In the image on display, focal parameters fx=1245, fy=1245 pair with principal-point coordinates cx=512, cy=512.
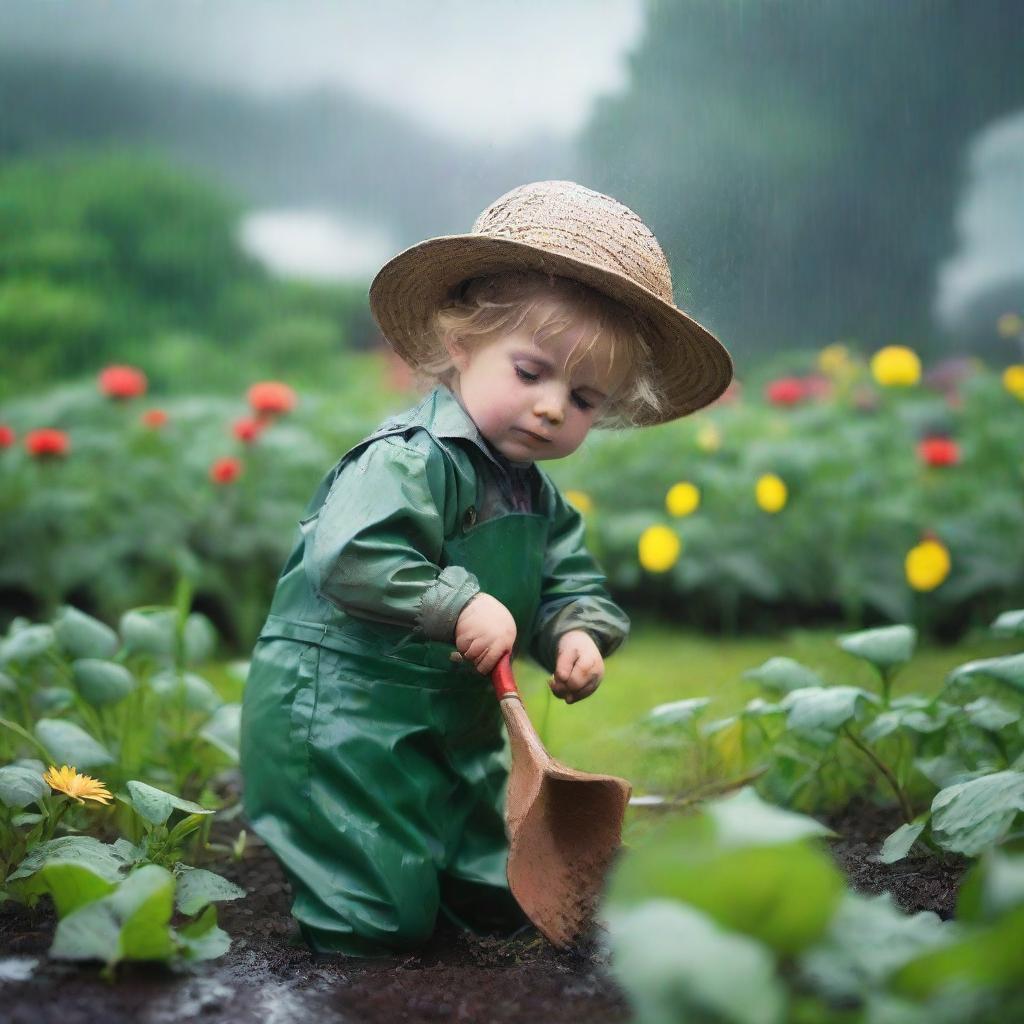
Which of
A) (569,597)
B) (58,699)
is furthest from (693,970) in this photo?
(58,699)

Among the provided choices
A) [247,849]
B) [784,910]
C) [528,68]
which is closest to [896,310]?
[528,68]

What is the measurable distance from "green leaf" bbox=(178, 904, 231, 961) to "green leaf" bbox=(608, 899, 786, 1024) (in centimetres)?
70

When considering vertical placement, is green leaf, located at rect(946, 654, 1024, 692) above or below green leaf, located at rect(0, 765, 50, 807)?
above

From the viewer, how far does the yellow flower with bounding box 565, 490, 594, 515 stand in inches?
136

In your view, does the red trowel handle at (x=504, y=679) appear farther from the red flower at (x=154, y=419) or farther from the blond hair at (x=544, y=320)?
the red flower at (x=154, y=419)

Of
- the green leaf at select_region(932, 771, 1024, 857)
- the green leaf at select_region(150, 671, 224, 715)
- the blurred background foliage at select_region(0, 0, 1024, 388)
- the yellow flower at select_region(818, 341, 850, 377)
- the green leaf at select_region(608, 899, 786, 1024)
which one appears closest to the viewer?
the green leaf at select_region(608, 899, 786, 1024)

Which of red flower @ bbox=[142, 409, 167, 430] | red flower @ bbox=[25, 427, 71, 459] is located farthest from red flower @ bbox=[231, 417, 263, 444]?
red flower @ bbox=[25, 427, 71, 459]

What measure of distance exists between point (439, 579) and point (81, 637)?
821mm

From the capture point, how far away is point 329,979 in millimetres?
1525

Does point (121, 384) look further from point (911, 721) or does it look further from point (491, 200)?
point (911, 721)

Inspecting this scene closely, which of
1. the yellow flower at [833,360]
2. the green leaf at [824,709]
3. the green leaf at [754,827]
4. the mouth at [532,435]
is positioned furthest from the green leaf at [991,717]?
the yellow flower at [833,360]

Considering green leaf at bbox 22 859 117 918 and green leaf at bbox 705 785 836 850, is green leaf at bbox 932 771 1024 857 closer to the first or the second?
green leaf at bbox 705 785 836 850

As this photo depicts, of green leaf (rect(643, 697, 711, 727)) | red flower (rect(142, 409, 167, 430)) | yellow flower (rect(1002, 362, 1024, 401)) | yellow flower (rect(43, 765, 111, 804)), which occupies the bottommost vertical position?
yellow flower (rect(43, 765, 111, 804))

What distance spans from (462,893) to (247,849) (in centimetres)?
47
